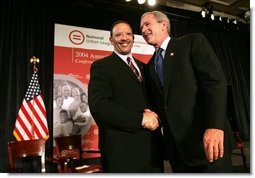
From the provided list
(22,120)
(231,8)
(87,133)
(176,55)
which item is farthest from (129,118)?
(231,8)

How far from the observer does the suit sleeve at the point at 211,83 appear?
3.38ft

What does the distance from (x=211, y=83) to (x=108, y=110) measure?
20.0 inches

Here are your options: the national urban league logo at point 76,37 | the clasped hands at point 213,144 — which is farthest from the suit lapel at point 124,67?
the national urban league logo at point 76,37

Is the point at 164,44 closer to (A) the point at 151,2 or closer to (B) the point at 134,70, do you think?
(B) the point at 134,70

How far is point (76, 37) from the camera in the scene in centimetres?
389

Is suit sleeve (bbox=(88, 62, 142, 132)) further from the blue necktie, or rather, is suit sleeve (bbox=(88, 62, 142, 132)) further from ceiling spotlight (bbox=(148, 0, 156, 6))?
ceiling spotlight (bbox=(148, 0, 156, 6))

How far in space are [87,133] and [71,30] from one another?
1.62 m

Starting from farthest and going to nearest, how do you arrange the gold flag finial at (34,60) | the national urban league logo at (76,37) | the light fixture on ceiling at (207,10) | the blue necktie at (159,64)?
1. the light fixture on ceiling at (207,10)
2. the national urban league logo at (76,37)
3. the gold flag finial at (34,60)
4. the blue necktie at (159,64)

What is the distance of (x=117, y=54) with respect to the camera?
1528 mm

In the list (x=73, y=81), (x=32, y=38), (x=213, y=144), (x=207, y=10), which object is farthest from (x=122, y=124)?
(x=207, y=10)

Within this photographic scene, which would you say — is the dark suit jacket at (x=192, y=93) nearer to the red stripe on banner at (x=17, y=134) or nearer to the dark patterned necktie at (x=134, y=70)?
the dark patterned necktie at (x=134, y=70)

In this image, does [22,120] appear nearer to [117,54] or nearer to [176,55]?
[117,54]

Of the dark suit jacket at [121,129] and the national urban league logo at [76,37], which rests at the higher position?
the national urban league logo at [76,37]

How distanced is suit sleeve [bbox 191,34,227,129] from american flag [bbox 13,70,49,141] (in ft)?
8.66
